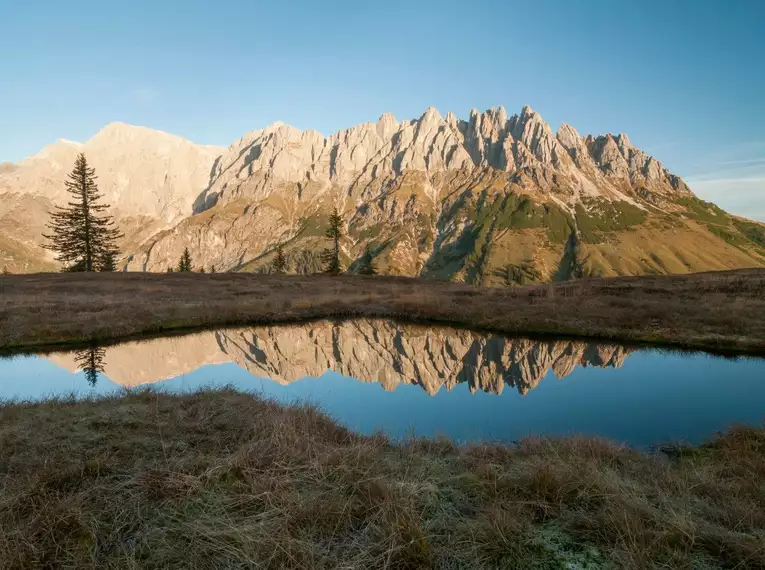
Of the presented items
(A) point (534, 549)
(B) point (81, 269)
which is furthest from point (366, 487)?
(B) point (81, 269)

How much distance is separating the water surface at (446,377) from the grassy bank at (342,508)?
413 cm

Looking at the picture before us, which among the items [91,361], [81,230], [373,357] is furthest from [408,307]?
[81,230]

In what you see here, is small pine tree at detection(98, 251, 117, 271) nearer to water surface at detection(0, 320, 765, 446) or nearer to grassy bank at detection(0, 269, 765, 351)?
→ grassy bank at detection(0, 269, 765, 351)

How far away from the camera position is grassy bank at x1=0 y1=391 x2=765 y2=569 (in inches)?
182

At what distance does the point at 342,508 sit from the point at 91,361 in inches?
888

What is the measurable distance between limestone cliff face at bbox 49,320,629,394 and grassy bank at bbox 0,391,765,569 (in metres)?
11.6

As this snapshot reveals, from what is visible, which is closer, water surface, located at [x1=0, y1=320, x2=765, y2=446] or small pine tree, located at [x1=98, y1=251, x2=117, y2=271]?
water surface, located at [x1=0, y1=320, x2=765, y2=446]

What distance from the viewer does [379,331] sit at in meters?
31.6

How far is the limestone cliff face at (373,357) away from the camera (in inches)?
792

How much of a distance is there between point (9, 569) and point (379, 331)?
2762cm

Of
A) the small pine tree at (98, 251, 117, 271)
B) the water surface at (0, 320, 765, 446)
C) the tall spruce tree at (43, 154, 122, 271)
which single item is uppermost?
the tall spruce tree at (43, 154, 122, 271)

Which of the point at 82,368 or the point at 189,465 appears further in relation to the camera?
the point at 82,368

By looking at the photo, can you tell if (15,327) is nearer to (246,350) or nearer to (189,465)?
(246,350)

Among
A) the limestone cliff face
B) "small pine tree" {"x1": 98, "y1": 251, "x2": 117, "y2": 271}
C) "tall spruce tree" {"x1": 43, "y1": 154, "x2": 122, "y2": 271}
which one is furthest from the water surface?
"small pine tree" {"x1": 98, "y1": 251, "x2": 117, "y2": 271}
